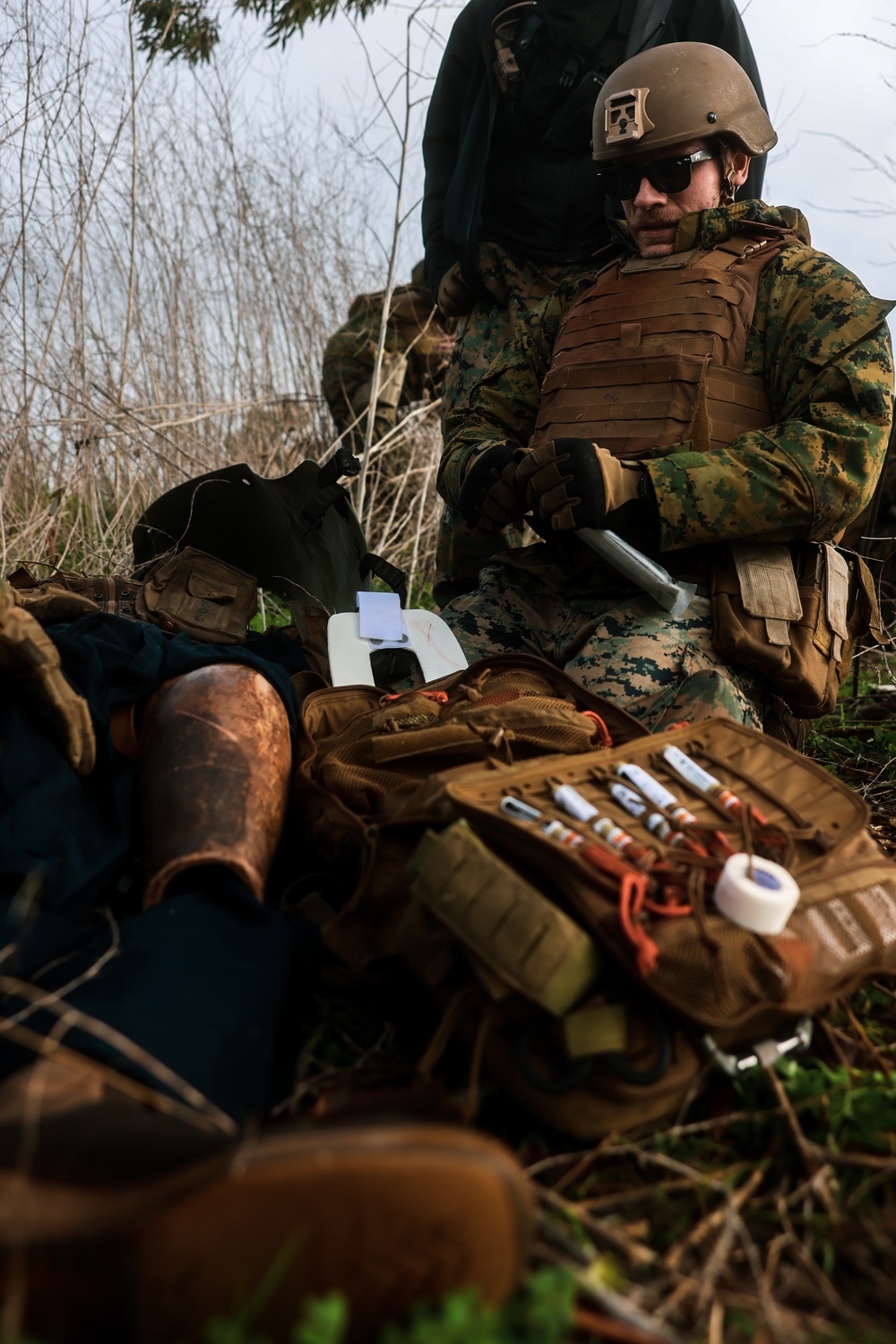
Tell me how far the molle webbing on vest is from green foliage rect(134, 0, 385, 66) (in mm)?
2365

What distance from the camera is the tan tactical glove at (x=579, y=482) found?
7.59 ft

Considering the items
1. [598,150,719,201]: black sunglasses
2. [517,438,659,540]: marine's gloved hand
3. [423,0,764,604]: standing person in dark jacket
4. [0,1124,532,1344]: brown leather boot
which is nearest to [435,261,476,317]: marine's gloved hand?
[423,0,764,604]: standing person in dark jacket

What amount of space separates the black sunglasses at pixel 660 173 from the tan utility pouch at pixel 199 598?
1441 mm

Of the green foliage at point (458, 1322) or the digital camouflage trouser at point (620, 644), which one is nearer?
the green foliage at point (458, 1322)

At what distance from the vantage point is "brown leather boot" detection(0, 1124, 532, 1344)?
802 millimetres

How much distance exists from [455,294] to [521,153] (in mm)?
519

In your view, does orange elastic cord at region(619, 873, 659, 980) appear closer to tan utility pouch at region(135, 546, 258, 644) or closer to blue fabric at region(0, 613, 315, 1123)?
blue fabric at region(0, 613, 315, 1123)

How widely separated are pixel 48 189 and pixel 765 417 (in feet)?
8.92

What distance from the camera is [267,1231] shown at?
31.9 inches

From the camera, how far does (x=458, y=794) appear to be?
142 centimetres

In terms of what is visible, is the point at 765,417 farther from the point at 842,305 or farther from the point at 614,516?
the point at 614,516

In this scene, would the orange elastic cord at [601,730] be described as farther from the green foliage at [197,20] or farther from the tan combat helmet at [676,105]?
the green foliage at [197,20]

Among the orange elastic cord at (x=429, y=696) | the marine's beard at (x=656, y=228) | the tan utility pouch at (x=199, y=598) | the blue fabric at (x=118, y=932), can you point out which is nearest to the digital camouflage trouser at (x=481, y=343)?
the marine's beard at (x=656, y=228)

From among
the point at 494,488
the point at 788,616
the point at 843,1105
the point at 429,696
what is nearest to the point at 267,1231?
the point at 843,1105
